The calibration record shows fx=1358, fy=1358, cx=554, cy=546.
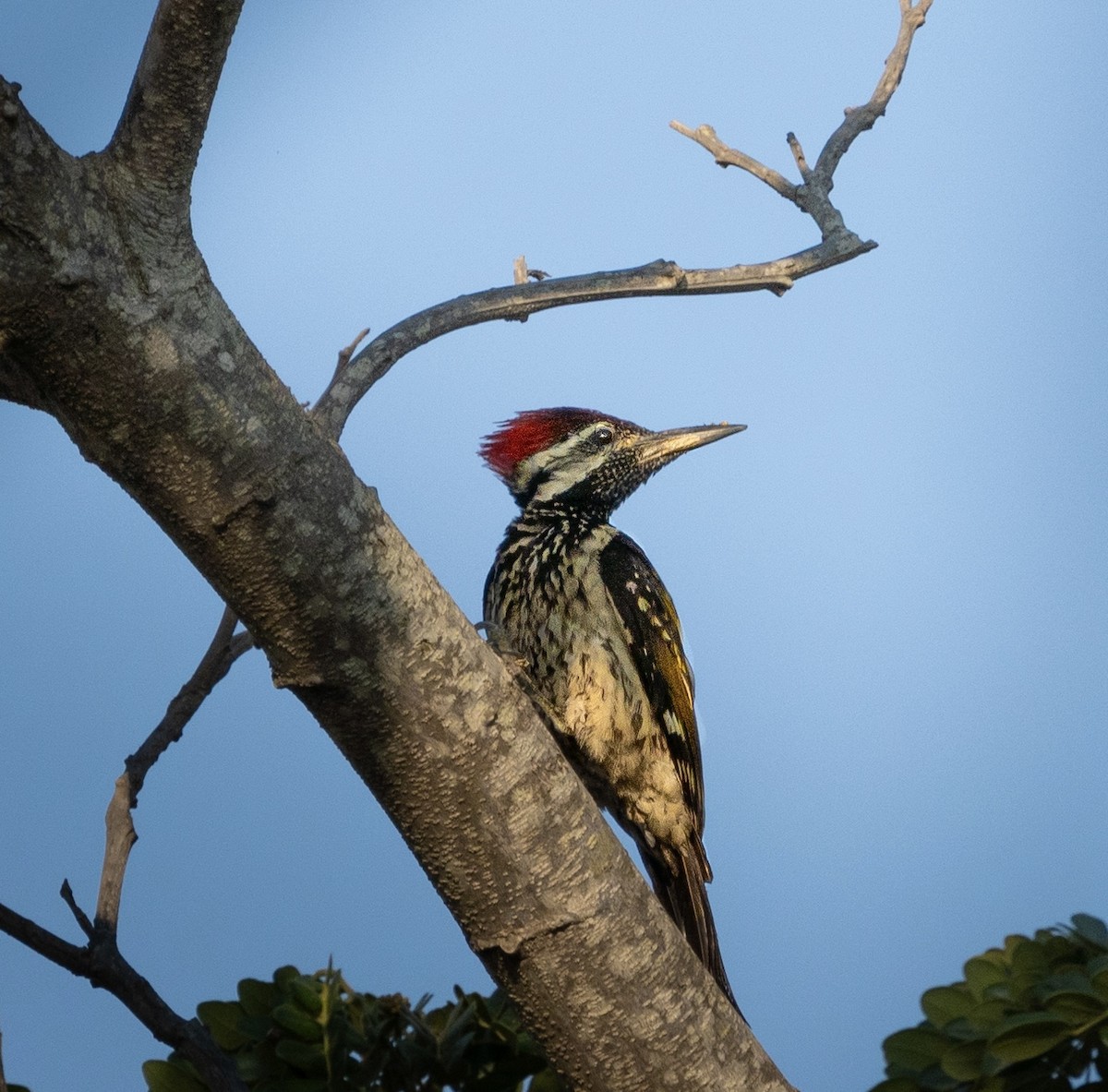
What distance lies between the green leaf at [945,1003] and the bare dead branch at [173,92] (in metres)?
1.03

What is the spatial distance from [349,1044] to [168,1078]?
191mm

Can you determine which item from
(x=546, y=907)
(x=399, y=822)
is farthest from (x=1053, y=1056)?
(x=399, y=822)

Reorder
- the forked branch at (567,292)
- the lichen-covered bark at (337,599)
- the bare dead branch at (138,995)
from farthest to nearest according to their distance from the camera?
the forked branch at (567,292) < the bare dead branch at (138,995) < the lichen-covered bark at (337,599)

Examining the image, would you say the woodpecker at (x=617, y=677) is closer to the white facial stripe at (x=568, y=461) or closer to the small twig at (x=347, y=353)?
the white facial stripe at (x=568, y=461)

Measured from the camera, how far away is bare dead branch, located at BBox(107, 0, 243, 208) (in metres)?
1.02

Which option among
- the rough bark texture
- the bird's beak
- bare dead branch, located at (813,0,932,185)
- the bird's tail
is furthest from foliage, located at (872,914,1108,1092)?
the bird's beak

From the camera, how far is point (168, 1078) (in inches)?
52.9

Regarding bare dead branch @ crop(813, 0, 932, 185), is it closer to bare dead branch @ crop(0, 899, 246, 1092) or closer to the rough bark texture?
the rough bark texture

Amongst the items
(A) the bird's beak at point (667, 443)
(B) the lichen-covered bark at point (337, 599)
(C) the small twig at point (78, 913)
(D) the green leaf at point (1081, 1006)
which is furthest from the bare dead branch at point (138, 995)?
(A) the bird's beak at point (667, 443)

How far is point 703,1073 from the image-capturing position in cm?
130

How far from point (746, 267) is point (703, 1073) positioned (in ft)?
3.43

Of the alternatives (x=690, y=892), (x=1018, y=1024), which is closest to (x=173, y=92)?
(x=1018, y=1024)

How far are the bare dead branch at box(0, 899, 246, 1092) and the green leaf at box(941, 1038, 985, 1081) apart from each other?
0.67m

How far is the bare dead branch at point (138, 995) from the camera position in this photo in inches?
46.2
